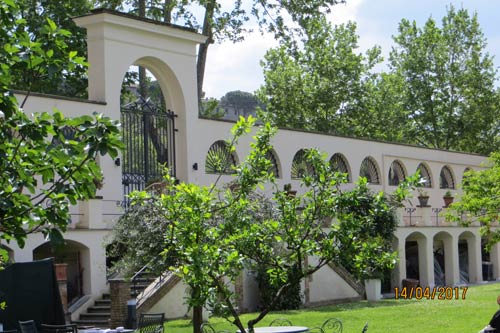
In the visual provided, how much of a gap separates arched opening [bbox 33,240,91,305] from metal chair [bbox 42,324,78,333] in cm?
542

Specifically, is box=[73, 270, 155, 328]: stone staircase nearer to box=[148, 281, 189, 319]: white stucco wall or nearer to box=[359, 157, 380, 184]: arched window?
box=[148, 281, 189, 319]: white stucco wall

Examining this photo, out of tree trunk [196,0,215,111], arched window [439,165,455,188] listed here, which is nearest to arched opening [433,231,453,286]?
arched window [439,165,455,188]

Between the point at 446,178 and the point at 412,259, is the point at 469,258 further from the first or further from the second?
the point at 446,178

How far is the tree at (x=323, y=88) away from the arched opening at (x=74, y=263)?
2589 centimetres

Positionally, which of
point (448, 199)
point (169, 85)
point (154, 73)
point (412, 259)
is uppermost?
point (154, 73)

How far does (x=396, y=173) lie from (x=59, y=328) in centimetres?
2444

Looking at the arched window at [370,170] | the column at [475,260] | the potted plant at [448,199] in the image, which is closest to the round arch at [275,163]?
the arched window at [370,170]

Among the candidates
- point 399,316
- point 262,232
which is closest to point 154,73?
point 399,316

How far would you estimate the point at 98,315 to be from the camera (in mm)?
22875

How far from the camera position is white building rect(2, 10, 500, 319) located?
23922mm

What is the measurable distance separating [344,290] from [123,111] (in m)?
9.48

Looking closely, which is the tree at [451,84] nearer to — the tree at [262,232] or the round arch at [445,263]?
the round arch at [445,263]

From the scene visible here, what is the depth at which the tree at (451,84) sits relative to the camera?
53.8m

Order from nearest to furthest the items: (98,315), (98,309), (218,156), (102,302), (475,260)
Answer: (98,315) → (98,309) → (102,302) → (218,156) → (475,260)
